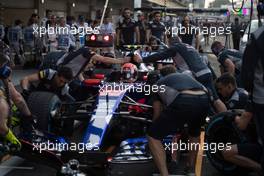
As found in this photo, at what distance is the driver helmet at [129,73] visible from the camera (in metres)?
7.36

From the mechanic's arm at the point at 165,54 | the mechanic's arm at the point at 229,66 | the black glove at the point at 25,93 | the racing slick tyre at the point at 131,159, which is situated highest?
the mechanic's arm at the point at 165,54

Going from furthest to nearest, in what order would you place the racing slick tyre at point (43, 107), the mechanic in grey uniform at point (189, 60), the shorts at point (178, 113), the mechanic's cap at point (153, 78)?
the mechanic's cap at point (153, 78) < the mechanic in grey uniform at point (189, 60) < the racing slick tyre at point (43, 107) < the shorts at point (178, 113)

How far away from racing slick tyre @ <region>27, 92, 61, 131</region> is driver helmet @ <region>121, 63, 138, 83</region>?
1.50 meters

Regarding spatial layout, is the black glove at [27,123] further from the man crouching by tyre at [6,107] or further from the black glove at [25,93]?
the black glove at [25,93]

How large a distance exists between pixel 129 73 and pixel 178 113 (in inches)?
94.3

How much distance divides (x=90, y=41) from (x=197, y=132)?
5007 millimetres

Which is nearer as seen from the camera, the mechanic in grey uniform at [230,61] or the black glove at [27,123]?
the black glove at [27,123]

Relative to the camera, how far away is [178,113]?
16.7 ft

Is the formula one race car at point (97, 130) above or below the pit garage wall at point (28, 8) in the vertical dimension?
below

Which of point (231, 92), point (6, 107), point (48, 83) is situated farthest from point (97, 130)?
point (231, 92)

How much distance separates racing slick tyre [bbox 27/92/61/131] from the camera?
5.90 metres

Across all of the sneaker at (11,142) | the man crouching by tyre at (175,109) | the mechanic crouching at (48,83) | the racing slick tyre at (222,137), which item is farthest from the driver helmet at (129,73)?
the sneaker at (11,142)

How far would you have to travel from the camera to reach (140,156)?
18.1 ft

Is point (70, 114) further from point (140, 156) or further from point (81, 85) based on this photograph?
point (81, 85)
